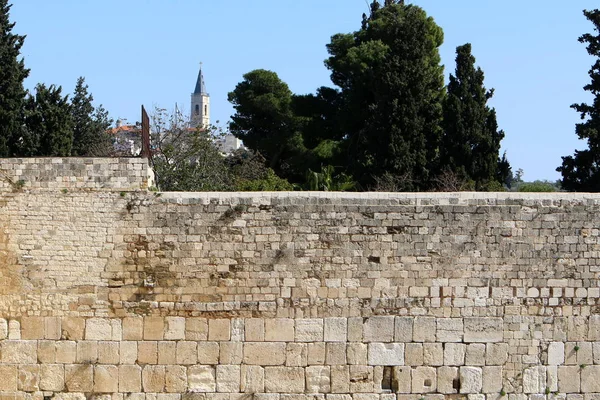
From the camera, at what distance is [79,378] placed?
1145 cm

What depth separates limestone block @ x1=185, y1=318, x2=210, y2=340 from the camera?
1139cm

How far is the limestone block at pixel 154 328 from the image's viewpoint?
37.4 feet

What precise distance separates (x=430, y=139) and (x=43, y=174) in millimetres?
12211

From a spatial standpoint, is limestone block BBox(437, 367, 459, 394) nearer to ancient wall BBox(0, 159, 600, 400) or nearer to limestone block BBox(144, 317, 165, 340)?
ancient wall BBox(0, 159, 600, 400)

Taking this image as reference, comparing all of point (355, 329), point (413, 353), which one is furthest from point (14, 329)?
point (413, 353)

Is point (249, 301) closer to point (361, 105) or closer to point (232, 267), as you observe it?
point (232, 267)

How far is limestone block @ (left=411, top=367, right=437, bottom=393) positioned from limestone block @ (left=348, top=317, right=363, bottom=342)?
0.76 metres

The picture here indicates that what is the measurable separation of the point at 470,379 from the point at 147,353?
377cm

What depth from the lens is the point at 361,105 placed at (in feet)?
83.7

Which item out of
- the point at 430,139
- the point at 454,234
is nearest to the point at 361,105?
the point at 430,139

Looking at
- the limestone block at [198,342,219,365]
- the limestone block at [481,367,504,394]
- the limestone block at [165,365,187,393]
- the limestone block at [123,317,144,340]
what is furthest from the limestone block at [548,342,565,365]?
the limestone block at [123,317,144,340]

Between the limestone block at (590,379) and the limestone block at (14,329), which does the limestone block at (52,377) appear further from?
the limestone block at (590,379)

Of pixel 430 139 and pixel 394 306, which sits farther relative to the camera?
pixel 430 139

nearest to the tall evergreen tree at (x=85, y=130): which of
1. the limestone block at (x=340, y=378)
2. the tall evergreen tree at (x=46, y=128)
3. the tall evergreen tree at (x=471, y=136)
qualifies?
the tall evergreen tree at (x=46, y=128)
